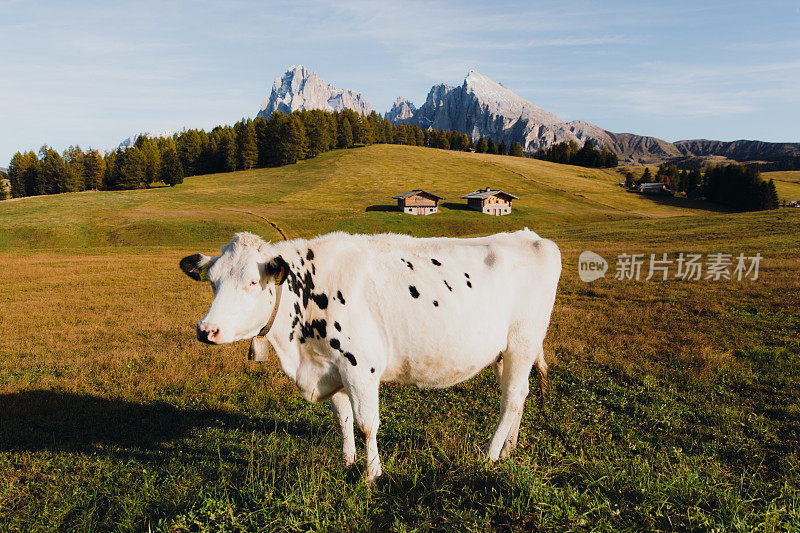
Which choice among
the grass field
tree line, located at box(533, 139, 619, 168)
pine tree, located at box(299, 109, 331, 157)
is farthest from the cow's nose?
tree line, located at box(533, 139, 619, 168)

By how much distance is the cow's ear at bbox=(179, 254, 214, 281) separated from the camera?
4637mm

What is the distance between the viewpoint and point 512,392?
5402 mm

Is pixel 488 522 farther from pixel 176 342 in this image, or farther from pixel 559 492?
pixel 176 342

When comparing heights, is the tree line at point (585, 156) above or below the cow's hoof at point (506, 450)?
above

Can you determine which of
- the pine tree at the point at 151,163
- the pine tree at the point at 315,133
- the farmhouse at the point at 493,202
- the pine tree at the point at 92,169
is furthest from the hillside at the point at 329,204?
the pine tree at the point at 92,169

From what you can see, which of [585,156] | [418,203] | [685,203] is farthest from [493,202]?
[585,156]

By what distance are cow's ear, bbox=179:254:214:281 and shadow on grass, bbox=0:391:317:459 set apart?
2.43m

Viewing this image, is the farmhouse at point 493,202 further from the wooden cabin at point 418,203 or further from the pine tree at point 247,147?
the pine tree at point 247,147

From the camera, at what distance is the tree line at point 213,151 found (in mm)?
82375

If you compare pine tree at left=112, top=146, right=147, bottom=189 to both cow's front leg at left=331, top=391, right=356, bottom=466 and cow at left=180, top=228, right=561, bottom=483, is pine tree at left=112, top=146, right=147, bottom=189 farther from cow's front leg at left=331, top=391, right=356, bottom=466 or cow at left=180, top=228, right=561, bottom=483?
cow's front leg at left=331, top=391, right=356, bottom=466

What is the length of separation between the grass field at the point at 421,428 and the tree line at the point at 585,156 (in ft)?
427

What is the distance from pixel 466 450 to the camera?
4941mm

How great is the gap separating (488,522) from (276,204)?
227 ft

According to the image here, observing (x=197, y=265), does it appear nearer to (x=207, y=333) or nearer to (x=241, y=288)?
(x=241, y=288)
